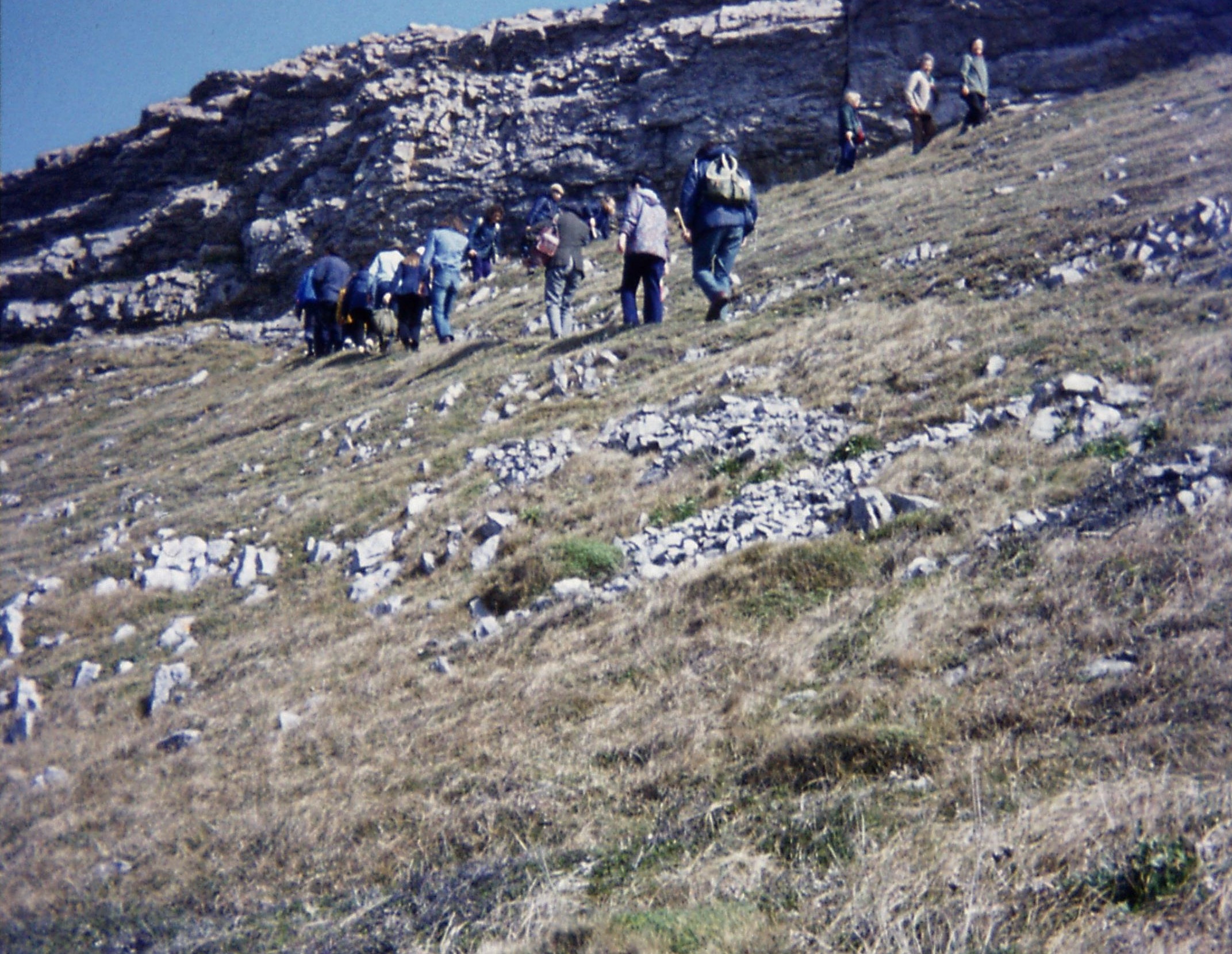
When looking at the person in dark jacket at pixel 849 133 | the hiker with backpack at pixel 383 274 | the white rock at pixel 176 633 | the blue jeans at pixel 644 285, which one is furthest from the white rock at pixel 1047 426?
the person in dark jacket at pixel 849 133

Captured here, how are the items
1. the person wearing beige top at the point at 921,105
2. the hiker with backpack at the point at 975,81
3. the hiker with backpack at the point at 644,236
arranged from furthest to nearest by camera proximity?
the hiker with backpack at the point at 975,81 < the person wearing beige top at the point at 921,105 < the hiker with backpack at the point at 644,236

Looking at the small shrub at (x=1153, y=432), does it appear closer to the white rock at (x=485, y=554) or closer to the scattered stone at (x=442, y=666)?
the scattered stone at (x=442, y=666)

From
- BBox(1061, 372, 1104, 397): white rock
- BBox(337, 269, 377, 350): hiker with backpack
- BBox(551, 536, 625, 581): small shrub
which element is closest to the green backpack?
BBox(1061, 372, 1104, 397): white rock

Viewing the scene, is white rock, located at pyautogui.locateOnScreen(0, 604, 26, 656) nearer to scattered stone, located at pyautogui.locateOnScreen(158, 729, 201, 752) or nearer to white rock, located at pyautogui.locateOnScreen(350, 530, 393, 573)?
white rock, located at pyautogui.locateOnScreen(350, 530, 393, 573)

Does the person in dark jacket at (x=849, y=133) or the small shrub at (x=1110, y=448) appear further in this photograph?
the person in dark jacket at (x=849, y=133)

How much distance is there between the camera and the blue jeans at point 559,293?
12.1m

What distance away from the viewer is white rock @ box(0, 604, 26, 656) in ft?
26.7

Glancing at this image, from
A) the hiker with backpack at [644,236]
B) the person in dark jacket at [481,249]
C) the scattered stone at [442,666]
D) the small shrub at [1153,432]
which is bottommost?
the scattered stone at [442,666]

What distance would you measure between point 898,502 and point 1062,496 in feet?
2.74

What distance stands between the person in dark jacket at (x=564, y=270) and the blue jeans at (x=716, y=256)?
7.84 feet

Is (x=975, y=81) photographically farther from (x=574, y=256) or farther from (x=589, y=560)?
(x=589, y=560)

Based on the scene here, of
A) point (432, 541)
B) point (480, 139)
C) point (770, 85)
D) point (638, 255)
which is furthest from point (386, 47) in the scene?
point (432, 541)

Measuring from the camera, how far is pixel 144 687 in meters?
6.51

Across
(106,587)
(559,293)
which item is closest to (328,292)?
(559,293)
